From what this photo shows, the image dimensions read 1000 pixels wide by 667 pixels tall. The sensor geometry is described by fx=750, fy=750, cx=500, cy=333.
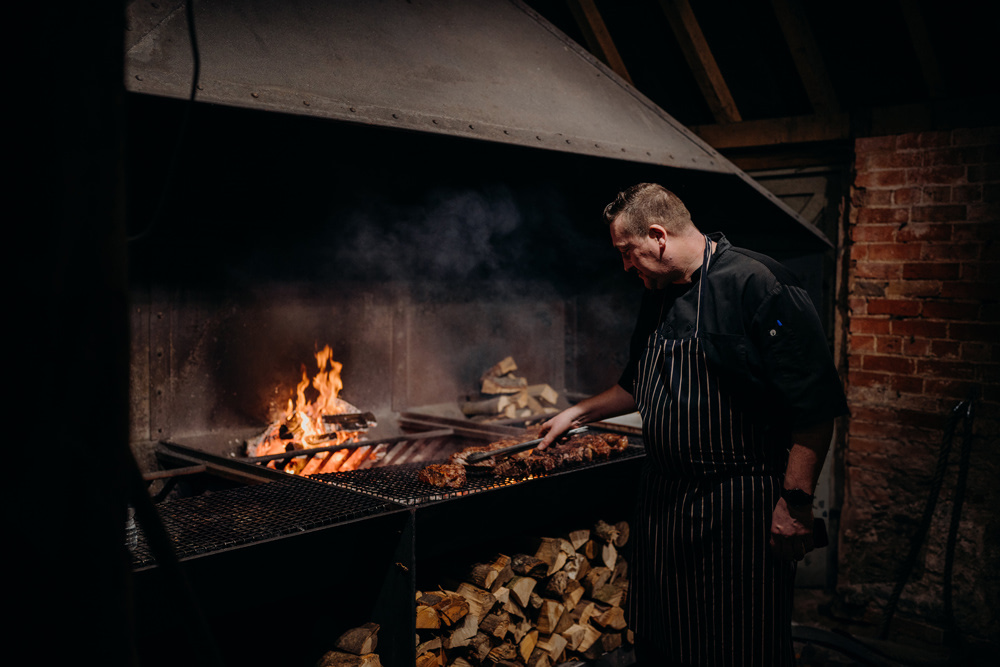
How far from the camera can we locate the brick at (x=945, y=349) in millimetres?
4262

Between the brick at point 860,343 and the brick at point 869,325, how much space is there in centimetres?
3

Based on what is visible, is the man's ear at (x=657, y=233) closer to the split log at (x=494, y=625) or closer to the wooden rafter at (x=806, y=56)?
the split log at (x=494, y=625)

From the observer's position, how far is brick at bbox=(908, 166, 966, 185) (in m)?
4.24

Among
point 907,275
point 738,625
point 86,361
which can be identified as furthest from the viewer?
point 907,275

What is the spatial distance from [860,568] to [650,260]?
10.3 feet

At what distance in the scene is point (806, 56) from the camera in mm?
4617

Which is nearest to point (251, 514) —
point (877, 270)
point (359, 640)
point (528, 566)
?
point (359, 640)

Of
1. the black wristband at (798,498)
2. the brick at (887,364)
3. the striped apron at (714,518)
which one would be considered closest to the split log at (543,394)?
the brick at (887,364)

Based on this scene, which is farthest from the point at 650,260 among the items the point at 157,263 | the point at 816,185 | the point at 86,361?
the point at 816,185

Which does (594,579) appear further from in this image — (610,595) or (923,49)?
(923,49)

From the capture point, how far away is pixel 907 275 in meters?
4.43

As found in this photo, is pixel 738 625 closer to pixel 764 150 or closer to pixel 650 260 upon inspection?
pixel 650 260

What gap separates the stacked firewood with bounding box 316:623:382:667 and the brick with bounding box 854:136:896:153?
392cm

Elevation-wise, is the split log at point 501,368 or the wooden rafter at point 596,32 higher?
the wooden rafter at point 596,32
